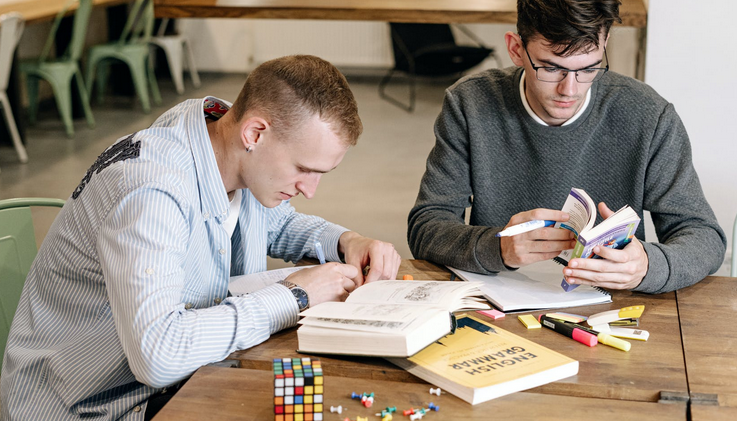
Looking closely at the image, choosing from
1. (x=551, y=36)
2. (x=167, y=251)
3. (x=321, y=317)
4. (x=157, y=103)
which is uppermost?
(x=551, y=36)

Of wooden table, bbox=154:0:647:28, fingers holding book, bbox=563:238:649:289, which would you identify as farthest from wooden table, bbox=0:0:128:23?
fingers holding book, bbox=563:238:649:289

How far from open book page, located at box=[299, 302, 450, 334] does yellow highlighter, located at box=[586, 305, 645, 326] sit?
0.96 ft

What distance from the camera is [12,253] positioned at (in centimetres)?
176

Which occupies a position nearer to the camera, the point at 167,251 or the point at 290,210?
the point at 167,251

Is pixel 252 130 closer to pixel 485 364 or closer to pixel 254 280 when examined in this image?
pixel 254 280

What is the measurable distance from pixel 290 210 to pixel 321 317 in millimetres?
617

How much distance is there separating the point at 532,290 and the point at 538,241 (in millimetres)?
101

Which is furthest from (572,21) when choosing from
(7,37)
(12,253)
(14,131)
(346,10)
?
(14,131)

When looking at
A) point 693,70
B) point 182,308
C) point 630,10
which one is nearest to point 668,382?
point 182,308

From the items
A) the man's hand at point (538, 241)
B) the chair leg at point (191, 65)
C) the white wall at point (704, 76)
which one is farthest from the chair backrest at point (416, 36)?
the man's hand at point (538, 241)

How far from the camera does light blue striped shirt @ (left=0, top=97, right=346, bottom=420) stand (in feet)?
3.97

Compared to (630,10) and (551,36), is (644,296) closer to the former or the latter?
(551,36)

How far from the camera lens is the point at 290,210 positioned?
1.85 meters

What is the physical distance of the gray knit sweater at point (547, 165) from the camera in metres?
1.72
